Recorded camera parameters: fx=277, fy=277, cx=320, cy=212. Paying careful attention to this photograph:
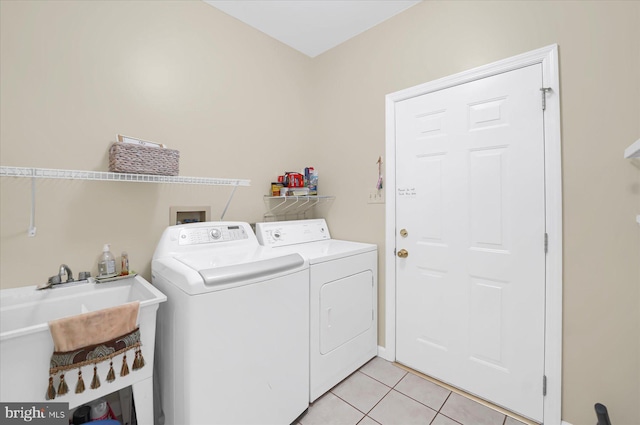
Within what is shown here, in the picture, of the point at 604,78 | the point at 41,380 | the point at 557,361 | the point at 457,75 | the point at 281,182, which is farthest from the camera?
the point at 281,182

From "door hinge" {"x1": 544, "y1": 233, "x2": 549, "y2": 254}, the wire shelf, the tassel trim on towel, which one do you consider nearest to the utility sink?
the tassel trim on towel

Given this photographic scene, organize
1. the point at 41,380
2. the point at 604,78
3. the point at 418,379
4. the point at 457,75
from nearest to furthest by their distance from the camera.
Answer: the point at 41,380
the point at 604,78
the point at 457,75
the point at 418,379

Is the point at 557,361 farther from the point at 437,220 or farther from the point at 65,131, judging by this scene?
the point at 65,131

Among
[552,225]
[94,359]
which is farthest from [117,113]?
[552,225]

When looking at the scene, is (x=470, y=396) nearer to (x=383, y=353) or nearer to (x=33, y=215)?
(x=383, y=353)

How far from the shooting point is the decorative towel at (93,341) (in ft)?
3.23

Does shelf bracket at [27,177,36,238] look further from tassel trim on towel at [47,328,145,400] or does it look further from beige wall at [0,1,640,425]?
tassel trim on towel at [47,328,145,400]

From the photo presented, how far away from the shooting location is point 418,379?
196 centimetres

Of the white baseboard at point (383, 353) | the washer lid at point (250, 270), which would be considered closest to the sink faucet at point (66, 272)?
the washer lid at point (250, 270)

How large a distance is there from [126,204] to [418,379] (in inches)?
88.3

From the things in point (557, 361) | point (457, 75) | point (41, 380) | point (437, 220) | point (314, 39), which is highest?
point (314, 39)

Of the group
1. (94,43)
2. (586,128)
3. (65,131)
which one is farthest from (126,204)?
(586,128)

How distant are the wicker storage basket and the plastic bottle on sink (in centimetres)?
45

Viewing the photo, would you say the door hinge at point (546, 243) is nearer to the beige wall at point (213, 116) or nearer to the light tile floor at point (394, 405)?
the beige wall at point (213, 116)
